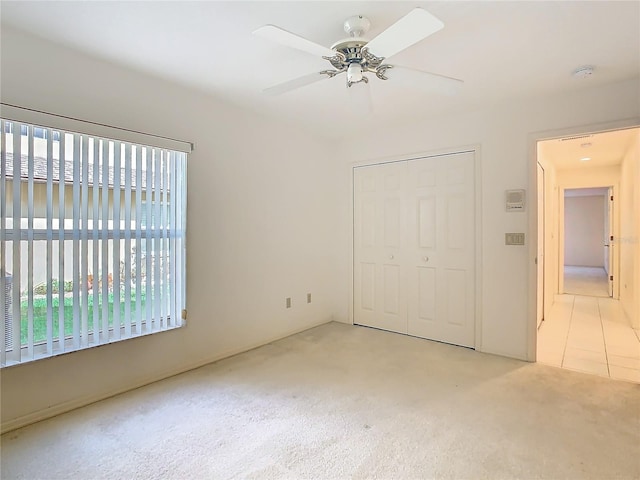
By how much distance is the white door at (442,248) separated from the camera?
3.46 m

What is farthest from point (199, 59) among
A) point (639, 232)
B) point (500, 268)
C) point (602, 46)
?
point (639, 232)

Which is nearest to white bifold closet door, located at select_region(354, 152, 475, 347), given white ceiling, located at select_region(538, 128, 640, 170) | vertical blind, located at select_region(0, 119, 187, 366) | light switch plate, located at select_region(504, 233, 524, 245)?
light switch plate, located at select_region(504, 233, 524, 245)

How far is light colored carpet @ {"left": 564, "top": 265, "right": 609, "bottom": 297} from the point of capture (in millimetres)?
6406

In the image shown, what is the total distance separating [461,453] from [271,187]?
2.76m

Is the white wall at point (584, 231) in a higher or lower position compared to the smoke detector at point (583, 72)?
lower

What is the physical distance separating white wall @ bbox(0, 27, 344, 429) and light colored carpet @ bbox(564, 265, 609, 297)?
16.8ft

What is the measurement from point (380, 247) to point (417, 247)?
1.51ft

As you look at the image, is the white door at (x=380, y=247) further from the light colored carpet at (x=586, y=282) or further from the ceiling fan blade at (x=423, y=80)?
the light colored carpet at (x=586, y=282)

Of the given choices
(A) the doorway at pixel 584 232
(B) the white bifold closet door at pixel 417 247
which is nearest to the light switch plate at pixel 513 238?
(B) the white bifold closet door at pixel 417 247

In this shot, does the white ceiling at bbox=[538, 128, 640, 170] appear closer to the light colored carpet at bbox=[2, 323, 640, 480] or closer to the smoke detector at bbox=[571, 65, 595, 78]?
the smoke detector at bbox=[571, 65, 595, 78]

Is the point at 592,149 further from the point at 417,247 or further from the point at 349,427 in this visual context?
the point at 349,427

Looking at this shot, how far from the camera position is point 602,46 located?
217cm

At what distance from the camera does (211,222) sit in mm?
3066

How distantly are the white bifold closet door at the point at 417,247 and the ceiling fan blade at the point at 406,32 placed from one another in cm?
209
